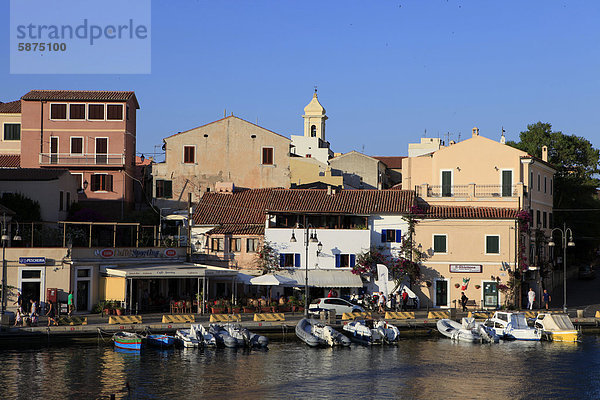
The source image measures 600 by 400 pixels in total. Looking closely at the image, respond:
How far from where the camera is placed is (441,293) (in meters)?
59.3

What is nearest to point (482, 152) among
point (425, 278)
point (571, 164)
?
point (425, 278)

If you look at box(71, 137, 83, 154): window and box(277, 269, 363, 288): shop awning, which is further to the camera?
box(71, 137, 83, 154): window

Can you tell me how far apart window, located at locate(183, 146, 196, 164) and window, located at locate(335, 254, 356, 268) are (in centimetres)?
2067

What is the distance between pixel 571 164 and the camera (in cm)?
8381

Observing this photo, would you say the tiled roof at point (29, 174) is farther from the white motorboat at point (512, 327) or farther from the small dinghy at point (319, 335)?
the white motorboat at point (512, 327)

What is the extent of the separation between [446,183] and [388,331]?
58.4ft

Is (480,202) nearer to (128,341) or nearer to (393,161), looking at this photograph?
(128,341)

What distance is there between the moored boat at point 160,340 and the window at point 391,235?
1999cm

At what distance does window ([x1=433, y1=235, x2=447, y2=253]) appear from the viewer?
5934 centimetres

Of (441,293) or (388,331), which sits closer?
(388,331)

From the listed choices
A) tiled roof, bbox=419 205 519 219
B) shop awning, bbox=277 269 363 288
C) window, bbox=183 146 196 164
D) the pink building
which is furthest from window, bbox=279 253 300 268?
the pink building

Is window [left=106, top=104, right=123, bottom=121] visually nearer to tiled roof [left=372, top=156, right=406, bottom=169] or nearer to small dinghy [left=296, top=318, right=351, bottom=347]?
small dinghy [left=296, top=318, right=351, bottom=347]

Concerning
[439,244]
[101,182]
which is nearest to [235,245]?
[439,244]

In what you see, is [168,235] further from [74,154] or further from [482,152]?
[482,152]
